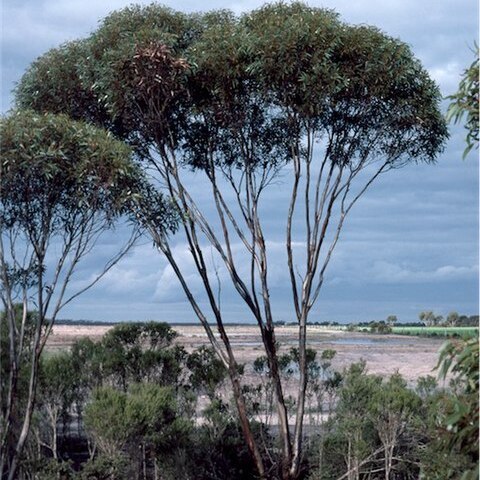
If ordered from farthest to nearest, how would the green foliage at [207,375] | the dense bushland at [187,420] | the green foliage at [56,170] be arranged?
the green foliage at [207,375] → the dense bushland at [187,420] → the green foliage at [56,170]

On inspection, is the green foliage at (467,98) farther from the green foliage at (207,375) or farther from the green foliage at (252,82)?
the green foliage at (207,375)

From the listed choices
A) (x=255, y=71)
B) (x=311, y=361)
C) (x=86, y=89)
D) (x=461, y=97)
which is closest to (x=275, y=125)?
(x=255, y=71)

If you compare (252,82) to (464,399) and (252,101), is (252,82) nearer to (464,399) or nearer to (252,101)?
(252,101)

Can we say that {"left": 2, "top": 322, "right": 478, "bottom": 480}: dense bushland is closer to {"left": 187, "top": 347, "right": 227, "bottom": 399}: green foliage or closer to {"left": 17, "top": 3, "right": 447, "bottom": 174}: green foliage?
{"left": 187, "top": 347, "right": 227, "bottom": 399}: green foliage

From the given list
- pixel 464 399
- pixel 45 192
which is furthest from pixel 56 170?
pixel 464 399

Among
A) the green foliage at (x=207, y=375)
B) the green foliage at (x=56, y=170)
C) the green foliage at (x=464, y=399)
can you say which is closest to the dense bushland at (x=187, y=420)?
the green foliage at (x=207, y=375)

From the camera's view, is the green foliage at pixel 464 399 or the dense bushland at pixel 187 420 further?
the dense bushland at pixel 187 420

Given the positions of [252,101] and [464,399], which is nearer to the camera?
[464,399]

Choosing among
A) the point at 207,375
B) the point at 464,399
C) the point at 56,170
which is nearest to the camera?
the point at 464,399

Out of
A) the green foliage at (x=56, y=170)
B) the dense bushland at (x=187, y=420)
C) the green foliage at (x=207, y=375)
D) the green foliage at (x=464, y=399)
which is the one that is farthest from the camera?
the green foliage at (x=207, y=375)

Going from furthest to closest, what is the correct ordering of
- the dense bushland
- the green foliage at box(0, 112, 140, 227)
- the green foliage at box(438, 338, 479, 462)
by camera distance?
the dense bushland < the green foliage at box(0, 112, 140, 227) < the green foliage at box(438, 338, 479, 462)

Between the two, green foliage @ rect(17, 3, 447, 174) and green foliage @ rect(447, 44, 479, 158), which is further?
green foliage @ rect(17, 3, 447, 174)

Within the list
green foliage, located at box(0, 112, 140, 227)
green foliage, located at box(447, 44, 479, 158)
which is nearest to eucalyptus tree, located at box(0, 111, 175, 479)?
green foliage, located at box(0, 112, 140, 227)

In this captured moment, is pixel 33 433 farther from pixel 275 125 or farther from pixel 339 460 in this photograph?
pixel 275 125
